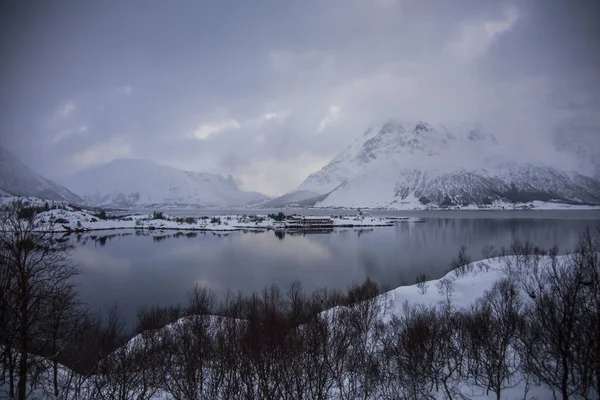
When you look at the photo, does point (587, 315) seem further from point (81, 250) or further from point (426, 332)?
point (81, 250)

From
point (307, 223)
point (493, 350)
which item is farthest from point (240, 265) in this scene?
point (307, 223)

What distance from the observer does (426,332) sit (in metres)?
11.3

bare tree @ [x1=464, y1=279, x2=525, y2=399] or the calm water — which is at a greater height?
bare tree @ [x1=464, y1=279, x2=525, y2=399]

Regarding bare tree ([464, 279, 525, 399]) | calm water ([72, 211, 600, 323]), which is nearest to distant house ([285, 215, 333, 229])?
calm water ([72, 211, 600, 323])

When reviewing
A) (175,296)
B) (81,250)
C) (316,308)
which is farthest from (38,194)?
(316,308)

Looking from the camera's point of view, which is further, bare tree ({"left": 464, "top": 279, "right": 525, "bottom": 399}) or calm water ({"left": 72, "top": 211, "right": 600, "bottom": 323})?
calm water ({"left": 72, "top": 211, "right": 600, "bottom": 323})

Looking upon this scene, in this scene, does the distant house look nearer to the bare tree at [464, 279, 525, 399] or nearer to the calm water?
the calm water

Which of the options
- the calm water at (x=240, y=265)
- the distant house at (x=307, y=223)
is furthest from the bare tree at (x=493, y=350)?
the distant house at (x=307, y=223)

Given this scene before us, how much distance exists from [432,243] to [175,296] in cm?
4225

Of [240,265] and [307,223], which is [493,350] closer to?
[240,265]

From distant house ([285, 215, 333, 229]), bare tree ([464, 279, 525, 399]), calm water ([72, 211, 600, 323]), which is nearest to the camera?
bare tree ([464, 279, 525, 399])

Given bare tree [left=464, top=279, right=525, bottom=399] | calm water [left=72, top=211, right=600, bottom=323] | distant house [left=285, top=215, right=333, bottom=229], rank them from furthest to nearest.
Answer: distant house [left=285, top=215, right=333, bottom=229] → calm water [left=72, top=211, right=600, bottom=323] → bare tree [left=464, top=279, right=525, bottom=399]

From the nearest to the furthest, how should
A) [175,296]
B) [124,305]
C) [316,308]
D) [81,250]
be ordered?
[316,308] < [124,305] < [175,296] < [81,250]

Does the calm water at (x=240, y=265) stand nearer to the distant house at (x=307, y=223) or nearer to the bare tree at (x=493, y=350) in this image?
the bare tree at (x=493, y=350)
